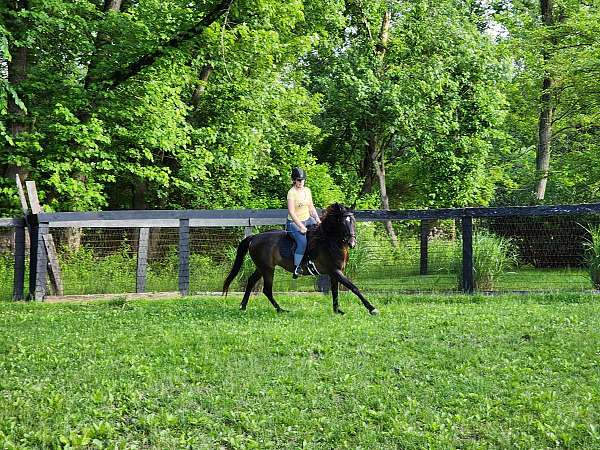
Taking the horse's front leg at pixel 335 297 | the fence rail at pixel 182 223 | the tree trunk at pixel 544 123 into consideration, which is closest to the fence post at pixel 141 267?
the fence rail at pixel 182 223

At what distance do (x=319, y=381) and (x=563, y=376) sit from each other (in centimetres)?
243

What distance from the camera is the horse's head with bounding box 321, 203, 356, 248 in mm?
10250

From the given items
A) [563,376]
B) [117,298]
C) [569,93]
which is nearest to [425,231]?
[117,298]

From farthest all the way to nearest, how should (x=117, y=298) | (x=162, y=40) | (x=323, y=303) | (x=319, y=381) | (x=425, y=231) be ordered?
(x=162, y=40)
(x=425, y=231)
(x=117, y=298)
(x=323, y=303)
(x=319, y=381)

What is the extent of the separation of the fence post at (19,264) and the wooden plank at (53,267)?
0.54 meters

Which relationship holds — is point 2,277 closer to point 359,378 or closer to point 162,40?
point 162,40

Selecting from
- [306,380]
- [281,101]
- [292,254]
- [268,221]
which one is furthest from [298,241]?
[281,101]

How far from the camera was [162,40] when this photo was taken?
55.9 feet

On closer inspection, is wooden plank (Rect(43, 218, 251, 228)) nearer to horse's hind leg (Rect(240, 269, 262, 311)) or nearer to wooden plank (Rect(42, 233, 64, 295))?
wooden plank (Rect(42, 233, 64, 295))

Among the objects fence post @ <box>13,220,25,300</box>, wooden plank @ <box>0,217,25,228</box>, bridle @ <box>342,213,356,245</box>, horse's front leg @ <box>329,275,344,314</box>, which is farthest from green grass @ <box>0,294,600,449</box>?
wooden plank @ <box>0,217,25,228</box>

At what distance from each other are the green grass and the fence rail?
2821 millimetres

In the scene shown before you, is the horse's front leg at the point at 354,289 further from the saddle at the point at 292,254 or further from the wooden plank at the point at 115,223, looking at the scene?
the wooden plank at the point at 115,223

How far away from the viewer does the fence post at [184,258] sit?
43.5 feet

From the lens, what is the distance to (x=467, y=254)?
12.8 m
